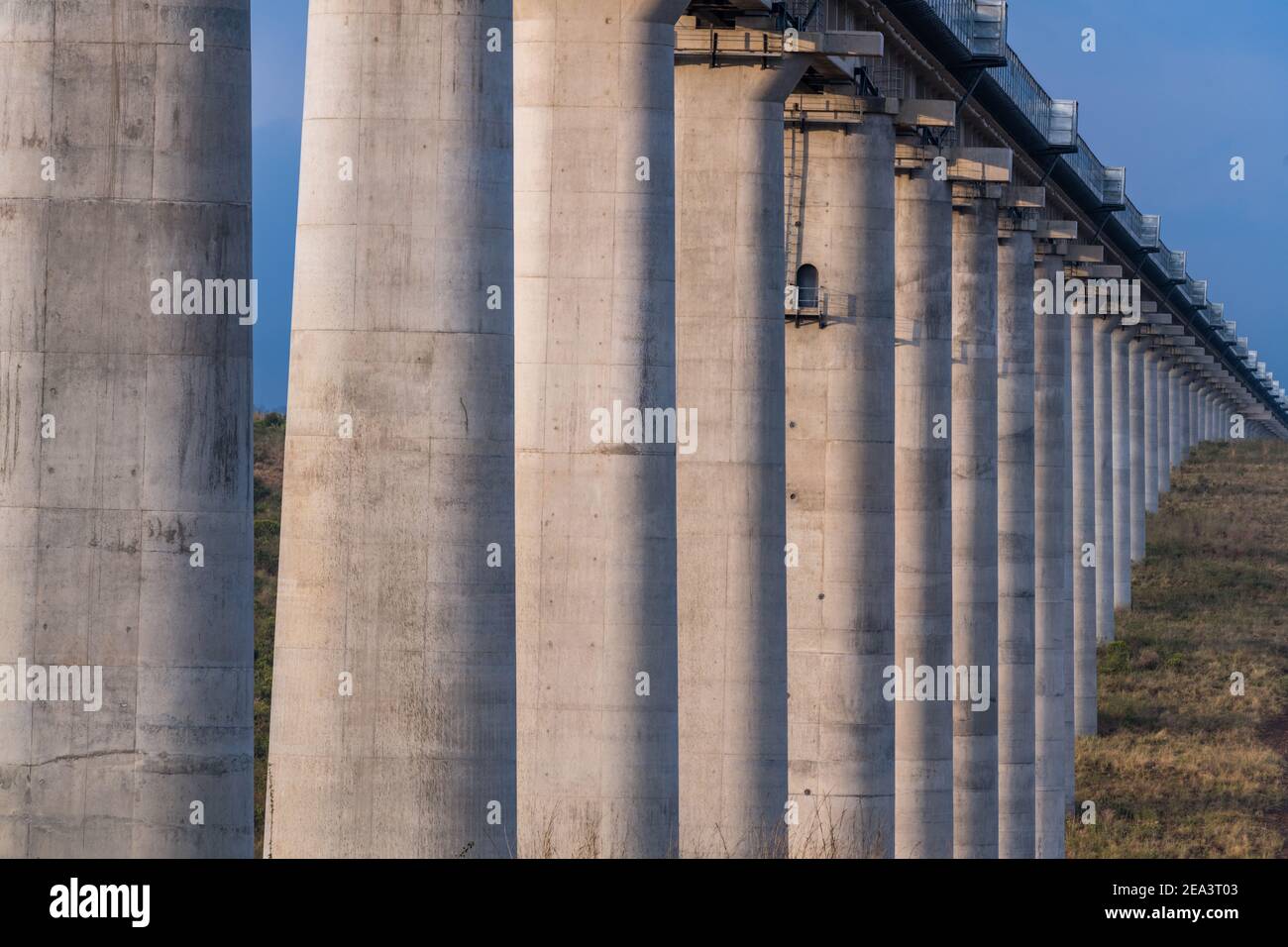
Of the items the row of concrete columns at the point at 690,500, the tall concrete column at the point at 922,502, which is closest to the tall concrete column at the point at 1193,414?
the row of concrete columns at the point at 690,500

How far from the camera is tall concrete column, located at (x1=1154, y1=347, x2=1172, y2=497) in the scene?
11012 cm

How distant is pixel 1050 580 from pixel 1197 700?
1228 cm

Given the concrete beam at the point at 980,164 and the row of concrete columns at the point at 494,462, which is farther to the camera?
the concrete beam at the point at 980,164

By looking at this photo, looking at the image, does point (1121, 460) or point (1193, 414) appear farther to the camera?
point (1193, 414)

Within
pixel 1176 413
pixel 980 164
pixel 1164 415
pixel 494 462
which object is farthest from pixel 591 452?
pixel 1176 413

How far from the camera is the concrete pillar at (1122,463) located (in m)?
87.6

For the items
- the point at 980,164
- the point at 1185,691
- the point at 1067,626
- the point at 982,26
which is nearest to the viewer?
the point at 980,164

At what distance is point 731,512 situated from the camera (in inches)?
1332

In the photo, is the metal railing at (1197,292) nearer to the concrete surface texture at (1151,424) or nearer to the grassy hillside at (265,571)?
the concrete surface texture at (1151,424)

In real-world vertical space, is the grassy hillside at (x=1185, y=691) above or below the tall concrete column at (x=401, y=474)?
below

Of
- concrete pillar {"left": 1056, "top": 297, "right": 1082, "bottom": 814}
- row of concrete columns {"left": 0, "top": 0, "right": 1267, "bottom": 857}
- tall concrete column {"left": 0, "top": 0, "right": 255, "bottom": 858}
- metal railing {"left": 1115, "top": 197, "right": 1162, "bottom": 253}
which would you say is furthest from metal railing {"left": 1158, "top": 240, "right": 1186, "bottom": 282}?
tall concrete column {"left": 0, "top": 0, "right": 255, "bottom": 858}

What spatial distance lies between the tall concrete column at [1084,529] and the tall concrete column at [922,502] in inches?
946

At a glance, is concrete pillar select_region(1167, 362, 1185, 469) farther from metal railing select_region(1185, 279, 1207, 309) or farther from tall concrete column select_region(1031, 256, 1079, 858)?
tall concrete column select_region(1031, 256, 1079, 858)

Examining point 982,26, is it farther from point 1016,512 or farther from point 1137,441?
point 1137,441
